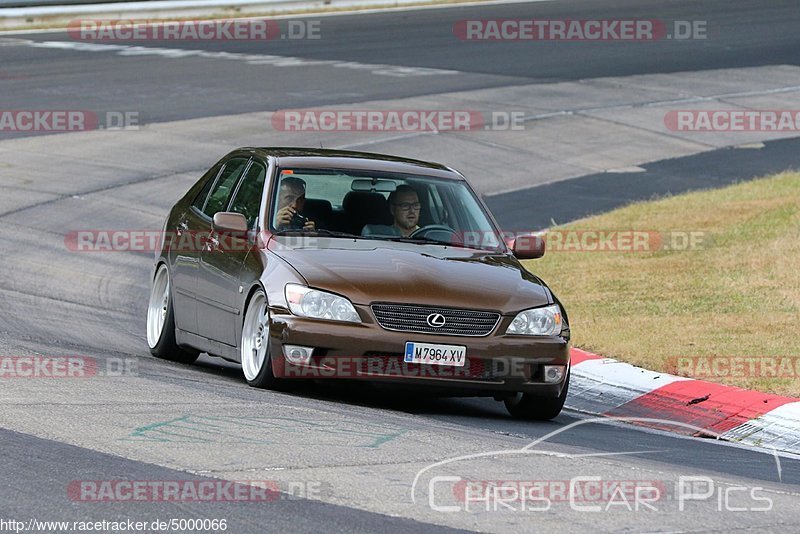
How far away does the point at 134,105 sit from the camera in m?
25.8

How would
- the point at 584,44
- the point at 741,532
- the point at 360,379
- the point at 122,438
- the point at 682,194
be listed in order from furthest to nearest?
the point at 584,44
the point at 682,194
the point at 360,379
the point at 122,438
the point at 741,532

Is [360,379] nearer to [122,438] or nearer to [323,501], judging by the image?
[122,438]

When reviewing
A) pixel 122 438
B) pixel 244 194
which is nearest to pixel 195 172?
pixel 244 194

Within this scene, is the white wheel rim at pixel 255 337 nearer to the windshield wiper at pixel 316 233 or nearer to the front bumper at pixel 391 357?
the front bumper at pixel 391 357

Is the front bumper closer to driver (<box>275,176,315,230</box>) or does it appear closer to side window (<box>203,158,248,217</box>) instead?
driver (<box>275,176,315,230</box>)

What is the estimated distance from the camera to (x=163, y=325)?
11391 mm

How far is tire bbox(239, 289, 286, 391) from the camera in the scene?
9352mm

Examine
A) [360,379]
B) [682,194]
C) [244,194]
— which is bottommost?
[682,194]

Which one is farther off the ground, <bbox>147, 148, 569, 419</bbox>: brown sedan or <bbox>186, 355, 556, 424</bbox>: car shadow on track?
<bbox>147, 148, 569, 419</bbox>: brown sedan

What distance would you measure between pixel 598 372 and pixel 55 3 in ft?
85.5

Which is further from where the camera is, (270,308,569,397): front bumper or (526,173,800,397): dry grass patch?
(526,173,800,397): dry grass patch

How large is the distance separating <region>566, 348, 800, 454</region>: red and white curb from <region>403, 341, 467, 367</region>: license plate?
154 cm

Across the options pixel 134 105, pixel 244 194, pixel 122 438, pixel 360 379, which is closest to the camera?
pixel 122 438

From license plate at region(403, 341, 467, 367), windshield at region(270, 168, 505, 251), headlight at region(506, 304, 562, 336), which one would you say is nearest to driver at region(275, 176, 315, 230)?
windshield at region(270, 168, 505, 251)
